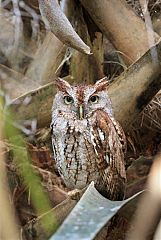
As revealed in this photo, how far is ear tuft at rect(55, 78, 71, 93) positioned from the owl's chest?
14cm

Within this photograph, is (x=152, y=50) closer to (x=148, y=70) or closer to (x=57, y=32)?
(x=148, y=70)

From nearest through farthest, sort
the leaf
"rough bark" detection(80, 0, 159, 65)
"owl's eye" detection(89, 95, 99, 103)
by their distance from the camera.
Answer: the leaf → "rough bark" detection(80, 0, 159, 65) → "owl's eye" detection(89, 95, 99, 103)

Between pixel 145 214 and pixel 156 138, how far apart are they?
1883 millimetres

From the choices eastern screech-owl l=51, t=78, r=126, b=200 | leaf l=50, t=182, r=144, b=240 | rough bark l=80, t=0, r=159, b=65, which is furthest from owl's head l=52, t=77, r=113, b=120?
leaf l=50, t=182, r=144, b=240

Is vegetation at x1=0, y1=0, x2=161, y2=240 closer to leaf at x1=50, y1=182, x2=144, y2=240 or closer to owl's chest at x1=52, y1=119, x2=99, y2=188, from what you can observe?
owl's chest at x1=52, y1=119, x2=99, y2=188

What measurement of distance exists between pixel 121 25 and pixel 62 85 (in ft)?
0.98

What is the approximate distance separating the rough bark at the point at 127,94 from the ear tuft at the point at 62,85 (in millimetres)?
25

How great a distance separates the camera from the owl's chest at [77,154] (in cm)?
200

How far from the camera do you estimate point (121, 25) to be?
1.85m

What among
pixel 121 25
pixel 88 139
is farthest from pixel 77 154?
pixel 121 25

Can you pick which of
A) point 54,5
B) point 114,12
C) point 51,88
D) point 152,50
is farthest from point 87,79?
point 54,5

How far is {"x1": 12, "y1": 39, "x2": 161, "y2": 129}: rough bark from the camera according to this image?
161 centimetres

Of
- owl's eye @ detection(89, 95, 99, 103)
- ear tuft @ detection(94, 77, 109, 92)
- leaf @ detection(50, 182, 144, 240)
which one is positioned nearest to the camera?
leaf @ detection(50, 182, 144, 240)

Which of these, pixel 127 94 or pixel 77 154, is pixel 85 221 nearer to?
pixel 127 94
